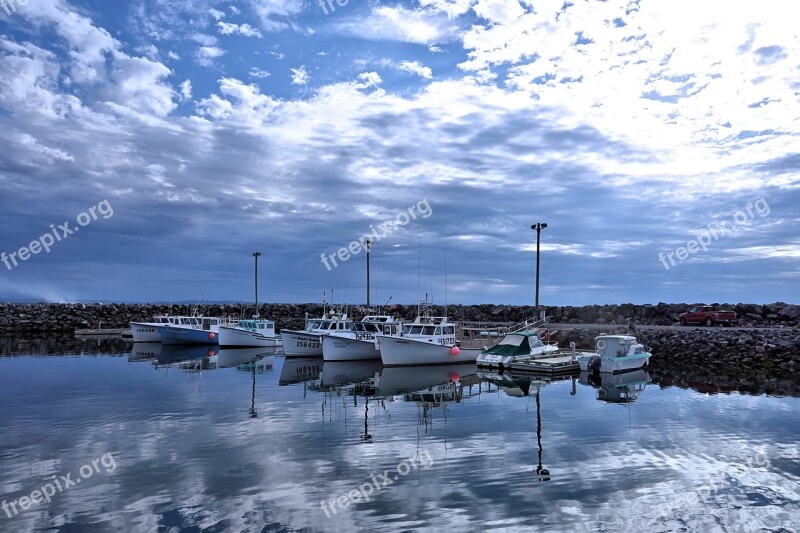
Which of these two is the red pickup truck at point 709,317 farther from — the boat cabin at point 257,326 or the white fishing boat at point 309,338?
the boat cabin at point 257,326

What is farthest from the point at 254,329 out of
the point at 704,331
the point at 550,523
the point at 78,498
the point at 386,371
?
the point at 550,523

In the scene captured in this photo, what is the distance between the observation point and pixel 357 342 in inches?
1501

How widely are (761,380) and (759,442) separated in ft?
48.0

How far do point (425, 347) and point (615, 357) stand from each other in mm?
10766

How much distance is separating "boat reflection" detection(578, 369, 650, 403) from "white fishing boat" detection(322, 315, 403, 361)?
491 inches

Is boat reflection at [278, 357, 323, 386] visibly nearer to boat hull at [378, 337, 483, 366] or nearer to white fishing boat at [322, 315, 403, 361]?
white fishing boat at [322, 315, 403, 361]

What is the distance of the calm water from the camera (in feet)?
34.9

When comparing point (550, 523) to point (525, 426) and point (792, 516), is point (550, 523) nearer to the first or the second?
point (792, 516)

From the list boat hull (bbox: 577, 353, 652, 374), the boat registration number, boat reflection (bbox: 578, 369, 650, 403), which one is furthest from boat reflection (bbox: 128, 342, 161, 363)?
boat reflection (bbox: 578, 369, 650, 403)

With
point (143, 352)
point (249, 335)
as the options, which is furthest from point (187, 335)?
point (143, 352)

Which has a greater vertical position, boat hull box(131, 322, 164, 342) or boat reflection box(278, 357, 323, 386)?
boat hull box(131, 322, 164, 342)

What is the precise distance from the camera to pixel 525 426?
18281mm

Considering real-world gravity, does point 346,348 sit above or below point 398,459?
above

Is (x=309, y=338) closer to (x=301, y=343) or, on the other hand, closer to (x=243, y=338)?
(x=301, y=343)
